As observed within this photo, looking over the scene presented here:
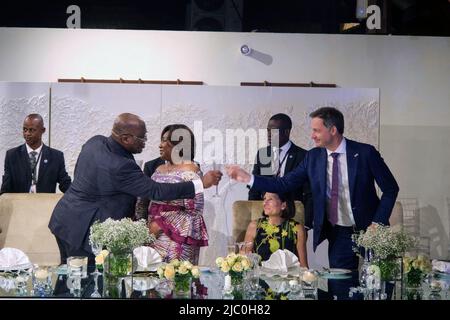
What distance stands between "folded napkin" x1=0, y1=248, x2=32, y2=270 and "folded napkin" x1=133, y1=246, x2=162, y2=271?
61cm

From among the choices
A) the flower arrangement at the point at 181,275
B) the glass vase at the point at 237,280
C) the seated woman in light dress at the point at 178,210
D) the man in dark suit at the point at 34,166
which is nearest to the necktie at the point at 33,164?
the man in dark suit at the point at 34,166

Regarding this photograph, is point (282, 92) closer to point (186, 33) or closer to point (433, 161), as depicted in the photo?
point (186, 33)

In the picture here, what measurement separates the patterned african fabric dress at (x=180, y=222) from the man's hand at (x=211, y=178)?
0.11 metres

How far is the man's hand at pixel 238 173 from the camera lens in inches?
242

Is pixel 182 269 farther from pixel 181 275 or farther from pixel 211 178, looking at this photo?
pixel 211 178

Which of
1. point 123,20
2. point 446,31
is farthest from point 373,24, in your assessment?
point 123,20

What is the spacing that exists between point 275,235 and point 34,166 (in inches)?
81.7

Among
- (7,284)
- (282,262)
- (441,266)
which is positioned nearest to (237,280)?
(282,262)

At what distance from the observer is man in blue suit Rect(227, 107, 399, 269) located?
20.1ft

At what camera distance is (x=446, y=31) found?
625cm

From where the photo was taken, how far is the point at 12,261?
4.06 metres

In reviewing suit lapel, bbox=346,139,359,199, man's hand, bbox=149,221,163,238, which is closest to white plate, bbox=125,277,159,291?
man's hand, bbox=149,221,163,238

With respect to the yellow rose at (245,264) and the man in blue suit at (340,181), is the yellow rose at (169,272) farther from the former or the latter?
the man in blue suit at (340,181)

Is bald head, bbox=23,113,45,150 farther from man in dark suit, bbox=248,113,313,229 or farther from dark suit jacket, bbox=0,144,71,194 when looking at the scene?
man in dark suit, bbox=248,113,313,229
